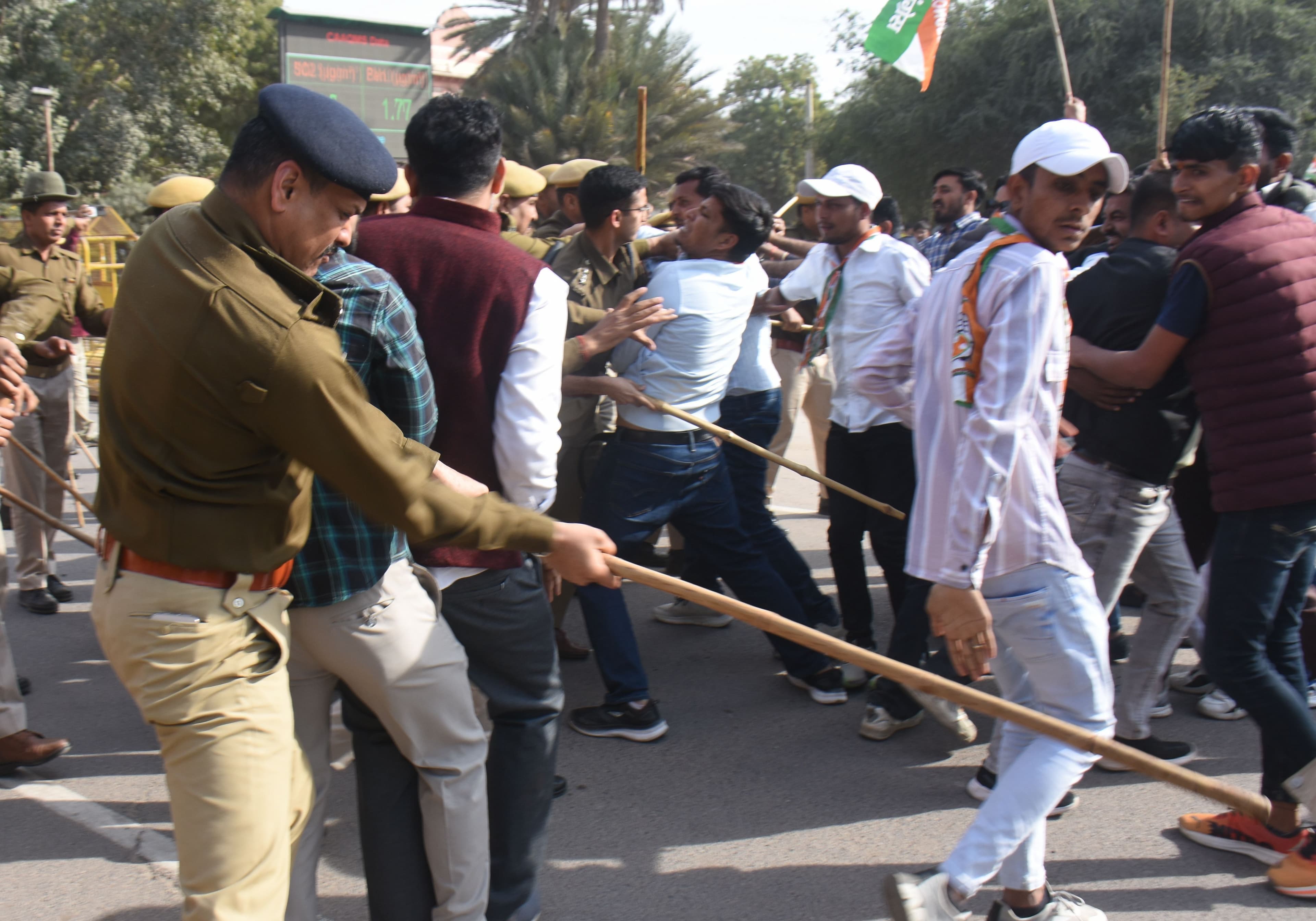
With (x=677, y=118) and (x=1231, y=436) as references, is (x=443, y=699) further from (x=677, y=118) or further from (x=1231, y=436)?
(x=677, y=118)

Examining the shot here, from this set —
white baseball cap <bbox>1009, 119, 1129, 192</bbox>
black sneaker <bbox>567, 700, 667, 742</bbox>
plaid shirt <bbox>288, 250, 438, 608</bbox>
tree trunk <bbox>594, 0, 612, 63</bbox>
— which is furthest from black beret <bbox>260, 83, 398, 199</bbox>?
tree trunk <bbox>594, 0, 612, 63</bbox>

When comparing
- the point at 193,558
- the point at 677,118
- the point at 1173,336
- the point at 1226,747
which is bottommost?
the point at 1226,747

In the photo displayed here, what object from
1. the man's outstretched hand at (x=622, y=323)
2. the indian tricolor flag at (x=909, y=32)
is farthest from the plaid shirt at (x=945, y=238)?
the man's outstretched hand at (x=622, y=323)

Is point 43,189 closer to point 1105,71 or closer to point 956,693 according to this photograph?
point 956,693

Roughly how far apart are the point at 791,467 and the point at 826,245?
43.4 inches

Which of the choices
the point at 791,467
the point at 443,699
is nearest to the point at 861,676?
the point at 791,467

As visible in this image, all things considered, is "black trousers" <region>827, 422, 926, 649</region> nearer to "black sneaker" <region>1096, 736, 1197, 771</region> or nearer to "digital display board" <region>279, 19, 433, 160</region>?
"black sneaker" <region>1096, 736, 1197, 771</region>

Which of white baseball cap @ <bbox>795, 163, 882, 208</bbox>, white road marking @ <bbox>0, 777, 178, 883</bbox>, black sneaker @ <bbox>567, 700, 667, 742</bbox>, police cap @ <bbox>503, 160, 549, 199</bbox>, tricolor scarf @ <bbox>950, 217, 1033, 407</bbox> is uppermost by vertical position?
white baseball cap @ <bbox>795, 163, 882, 208</bbox>

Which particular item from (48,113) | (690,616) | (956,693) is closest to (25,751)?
(690,616)

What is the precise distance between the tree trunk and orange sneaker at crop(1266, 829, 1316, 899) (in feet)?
99.4

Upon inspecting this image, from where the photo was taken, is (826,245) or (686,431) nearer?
(686,431)

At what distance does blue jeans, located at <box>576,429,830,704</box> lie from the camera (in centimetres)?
412

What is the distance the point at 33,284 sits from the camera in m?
5.19

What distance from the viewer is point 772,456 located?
464 centimetres
